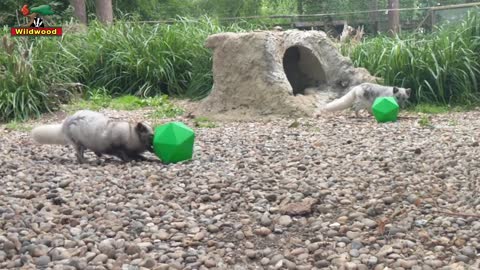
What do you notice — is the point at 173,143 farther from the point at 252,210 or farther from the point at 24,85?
the point at 24,85

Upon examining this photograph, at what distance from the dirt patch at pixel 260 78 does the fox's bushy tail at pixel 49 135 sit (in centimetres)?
314

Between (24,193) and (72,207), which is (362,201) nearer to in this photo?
(72,207)

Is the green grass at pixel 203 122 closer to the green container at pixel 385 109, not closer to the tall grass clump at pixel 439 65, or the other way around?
the green container at pixel 385 109

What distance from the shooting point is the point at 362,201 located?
377cm

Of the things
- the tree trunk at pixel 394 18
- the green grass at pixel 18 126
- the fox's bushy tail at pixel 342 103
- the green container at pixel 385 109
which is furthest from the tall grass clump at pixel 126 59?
the green container at pixel 385 109

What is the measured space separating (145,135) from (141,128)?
0.23 ft

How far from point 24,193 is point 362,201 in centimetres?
194

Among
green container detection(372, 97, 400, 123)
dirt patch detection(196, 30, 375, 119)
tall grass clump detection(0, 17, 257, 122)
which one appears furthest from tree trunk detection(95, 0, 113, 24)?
green container detection(372, 97, 400, 123)

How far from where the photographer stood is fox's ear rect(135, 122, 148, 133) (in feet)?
17.3

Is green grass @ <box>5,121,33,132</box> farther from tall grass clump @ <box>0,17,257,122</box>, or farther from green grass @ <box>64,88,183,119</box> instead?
tall grass clump @ <box>0,17,257,122</box>

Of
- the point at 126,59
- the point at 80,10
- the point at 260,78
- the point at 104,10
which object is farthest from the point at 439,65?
the point at 80,10

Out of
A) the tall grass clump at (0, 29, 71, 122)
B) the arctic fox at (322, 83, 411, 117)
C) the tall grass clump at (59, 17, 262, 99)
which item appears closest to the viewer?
the arctic fox at (322, 83, 411, 117)

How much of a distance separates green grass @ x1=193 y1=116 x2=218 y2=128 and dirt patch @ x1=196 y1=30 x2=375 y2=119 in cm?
29

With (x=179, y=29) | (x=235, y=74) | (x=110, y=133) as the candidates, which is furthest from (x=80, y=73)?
(x=110, y=133)
